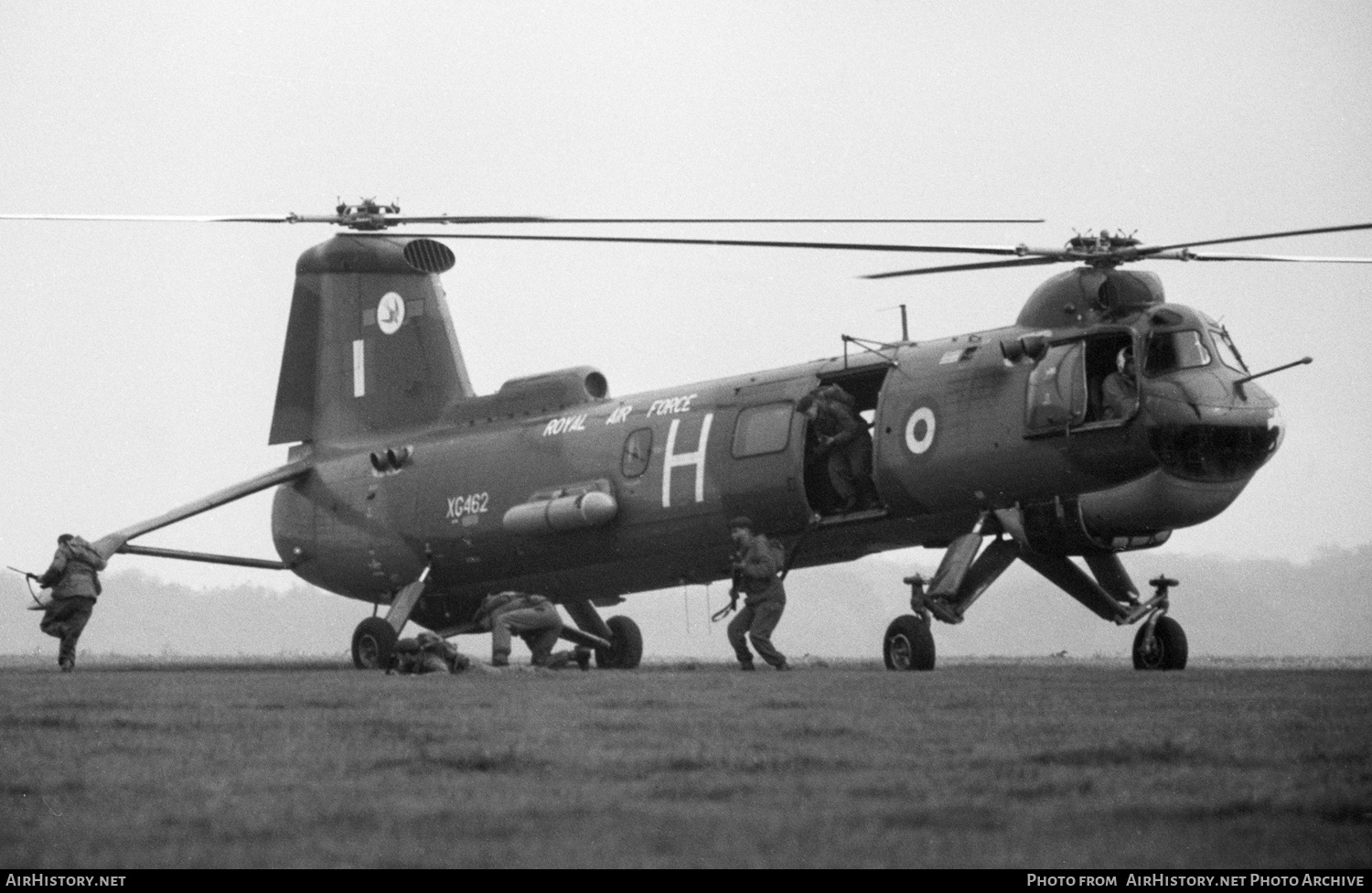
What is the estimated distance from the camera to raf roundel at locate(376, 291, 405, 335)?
2975cm

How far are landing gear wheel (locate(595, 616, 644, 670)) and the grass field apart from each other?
9.97 meters

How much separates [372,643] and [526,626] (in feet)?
14.4

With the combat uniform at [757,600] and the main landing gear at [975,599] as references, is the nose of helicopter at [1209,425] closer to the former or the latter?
the main landing gear at [975,599]

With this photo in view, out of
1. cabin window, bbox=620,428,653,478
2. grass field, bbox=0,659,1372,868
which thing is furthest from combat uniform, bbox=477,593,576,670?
grass field, bbox=0,659,1372,868

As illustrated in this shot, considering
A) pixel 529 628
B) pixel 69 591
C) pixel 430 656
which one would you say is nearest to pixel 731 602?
pixel 529 628

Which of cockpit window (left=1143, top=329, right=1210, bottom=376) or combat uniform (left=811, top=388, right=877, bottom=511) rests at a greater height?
cockpit window (left=1143, top=329, right=1210, bottom=376)

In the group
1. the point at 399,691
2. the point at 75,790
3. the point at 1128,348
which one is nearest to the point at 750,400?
the point at 1128,348

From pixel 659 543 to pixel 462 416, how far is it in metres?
4.95

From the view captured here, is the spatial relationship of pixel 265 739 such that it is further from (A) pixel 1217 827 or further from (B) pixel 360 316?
(B) pixel 360 316

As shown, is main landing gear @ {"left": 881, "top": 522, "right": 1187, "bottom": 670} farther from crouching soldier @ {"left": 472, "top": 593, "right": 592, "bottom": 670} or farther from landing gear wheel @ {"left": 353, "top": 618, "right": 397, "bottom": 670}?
landing gear wheel @ {"left": 353, "top": 618, "right": 397, "bottom": 670}

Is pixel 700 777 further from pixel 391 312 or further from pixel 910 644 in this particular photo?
pixel 391 312

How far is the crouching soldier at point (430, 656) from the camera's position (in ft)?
70.6

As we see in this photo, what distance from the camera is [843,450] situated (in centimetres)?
2352

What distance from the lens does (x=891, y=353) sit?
23328 mm
